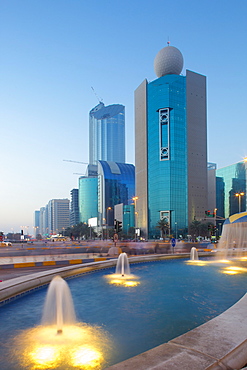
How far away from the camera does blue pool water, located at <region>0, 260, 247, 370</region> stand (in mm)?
6461

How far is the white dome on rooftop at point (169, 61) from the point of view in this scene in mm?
115938

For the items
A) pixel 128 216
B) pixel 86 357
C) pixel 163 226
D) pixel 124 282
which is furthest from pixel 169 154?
pixel 86 357

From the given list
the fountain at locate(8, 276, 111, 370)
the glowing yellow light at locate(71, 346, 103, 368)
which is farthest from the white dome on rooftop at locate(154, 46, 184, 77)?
the glowing yellow light at locate(71, 346, 103, 368)

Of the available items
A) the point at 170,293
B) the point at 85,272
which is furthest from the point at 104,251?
the point at 170,293

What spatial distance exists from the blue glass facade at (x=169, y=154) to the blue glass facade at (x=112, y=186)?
7135 cm

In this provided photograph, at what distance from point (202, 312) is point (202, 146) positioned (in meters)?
116

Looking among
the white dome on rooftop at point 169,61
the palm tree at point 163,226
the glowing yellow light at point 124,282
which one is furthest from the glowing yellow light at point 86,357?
the white dome on rooftop at point 169,61

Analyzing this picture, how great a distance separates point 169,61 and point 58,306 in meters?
123

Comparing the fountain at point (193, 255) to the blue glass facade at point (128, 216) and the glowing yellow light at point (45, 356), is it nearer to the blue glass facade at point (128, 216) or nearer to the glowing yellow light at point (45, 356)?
the glowing yellow light at point (45, 356)

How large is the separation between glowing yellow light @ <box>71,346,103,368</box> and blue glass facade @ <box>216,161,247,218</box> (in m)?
142

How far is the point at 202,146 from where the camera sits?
118812 millimetres

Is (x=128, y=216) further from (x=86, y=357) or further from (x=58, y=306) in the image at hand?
(x=86, y=357)

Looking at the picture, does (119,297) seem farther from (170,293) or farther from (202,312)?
(202,312)

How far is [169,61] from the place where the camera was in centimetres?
11625
